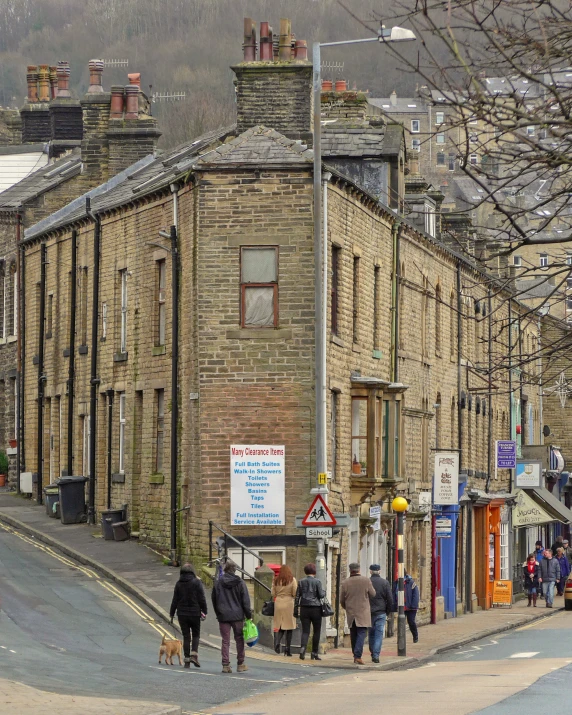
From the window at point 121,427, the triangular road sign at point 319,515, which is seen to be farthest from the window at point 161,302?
the triangular road sign at point 319,515

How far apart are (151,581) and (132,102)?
16.4 metres

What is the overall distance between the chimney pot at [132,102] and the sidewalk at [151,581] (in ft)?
34.4

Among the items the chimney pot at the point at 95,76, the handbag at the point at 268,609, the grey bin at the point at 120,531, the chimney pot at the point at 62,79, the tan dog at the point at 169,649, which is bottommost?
the tan dog at the point at 169,649

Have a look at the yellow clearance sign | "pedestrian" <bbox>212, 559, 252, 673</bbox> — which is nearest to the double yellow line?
"pedestrian" <bbox>212, 559, 252, 673</bbox>

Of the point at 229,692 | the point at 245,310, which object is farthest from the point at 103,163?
the point at 229,692

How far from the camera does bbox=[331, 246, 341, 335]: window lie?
29922 millimetres

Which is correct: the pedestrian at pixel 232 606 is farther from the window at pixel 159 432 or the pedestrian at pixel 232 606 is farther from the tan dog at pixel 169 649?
the window at pixel 159 432

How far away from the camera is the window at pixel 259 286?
28.6 metres

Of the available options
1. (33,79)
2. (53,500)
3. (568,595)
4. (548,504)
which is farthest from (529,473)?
(33,79)

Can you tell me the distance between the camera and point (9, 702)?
16.0 meters

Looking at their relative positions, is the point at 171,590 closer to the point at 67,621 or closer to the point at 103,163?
the point at 67,621

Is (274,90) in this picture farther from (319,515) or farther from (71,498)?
(319,515)

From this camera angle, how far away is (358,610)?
24719 millimetres

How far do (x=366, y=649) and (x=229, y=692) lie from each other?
33.3 feet
